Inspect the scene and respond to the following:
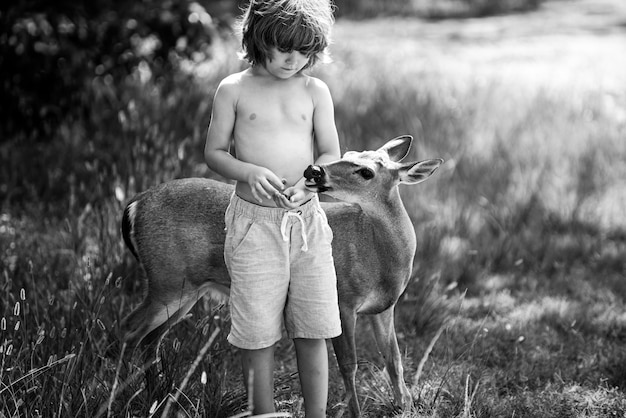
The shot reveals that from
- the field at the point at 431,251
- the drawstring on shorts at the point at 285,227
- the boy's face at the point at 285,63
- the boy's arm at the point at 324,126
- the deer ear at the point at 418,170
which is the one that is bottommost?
the field at the point at 431,251

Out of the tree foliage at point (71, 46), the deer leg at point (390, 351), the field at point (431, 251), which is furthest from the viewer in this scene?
the tree foliage at point (71, 46)

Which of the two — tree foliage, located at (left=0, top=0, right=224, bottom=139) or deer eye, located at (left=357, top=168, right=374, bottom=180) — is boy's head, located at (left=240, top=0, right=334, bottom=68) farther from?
tree foliage, located at (left=0, top=0, right=224, bottom=139)

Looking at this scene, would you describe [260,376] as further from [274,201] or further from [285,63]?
[285,63]

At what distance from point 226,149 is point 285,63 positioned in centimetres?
42

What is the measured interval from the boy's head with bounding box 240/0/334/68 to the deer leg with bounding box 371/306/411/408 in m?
1.30

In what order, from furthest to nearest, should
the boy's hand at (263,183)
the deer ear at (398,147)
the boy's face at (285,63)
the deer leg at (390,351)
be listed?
1. the deer leg at (390,351)
2. the deer ear at (398,147)
3. the boy's face at (285,63)
4. the boy's hand at (263,183)

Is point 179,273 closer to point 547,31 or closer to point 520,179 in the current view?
point 520,179

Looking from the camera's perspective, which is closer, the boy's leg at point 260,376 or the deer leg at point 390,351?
the boy's leg at point 260,376

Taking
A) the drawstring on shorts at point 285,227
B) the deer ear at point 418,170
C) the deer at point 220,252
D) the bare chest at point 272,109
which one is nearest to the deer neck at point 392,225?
the deer at point 220,252

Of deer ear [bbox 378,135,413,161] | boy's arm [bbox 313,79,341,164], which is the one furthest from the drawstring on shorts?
deer ear [bbox 378,135,413,161]

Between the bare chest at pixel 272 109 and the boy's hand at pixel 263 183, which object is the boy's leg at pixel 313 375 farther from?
the bare chest at pixel 272 109

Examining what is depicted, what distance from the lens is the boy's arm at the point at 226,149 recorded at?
123 inches

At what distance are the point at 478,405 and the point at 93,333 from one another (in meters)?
1.77

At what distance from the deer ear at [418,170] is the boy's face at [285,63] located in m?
0.60
